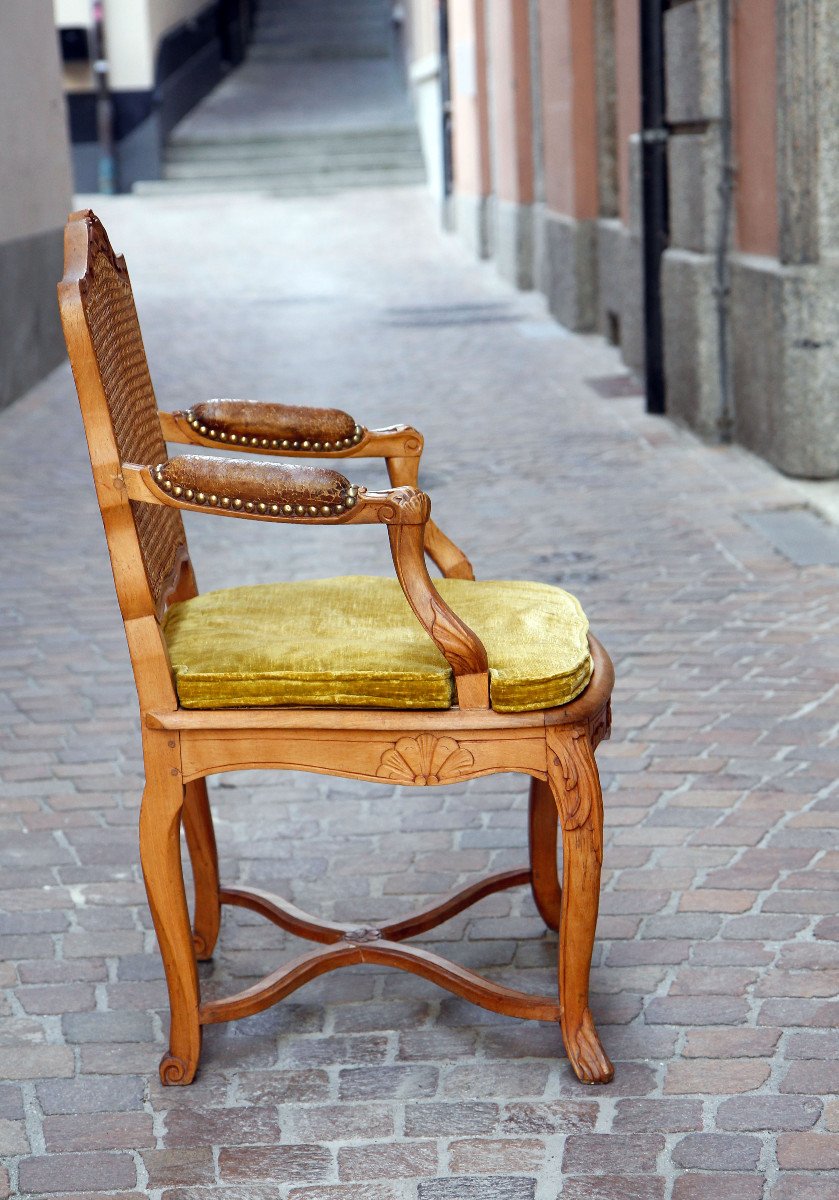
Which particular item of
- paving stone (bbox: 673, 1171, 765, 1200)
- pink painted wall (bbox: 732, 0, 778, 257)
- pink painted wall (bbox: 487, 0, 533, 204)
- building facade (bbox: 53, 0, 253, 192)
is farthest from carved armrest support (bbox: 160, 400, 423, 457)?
building facade (bbox: 53, 0, 253, 192)

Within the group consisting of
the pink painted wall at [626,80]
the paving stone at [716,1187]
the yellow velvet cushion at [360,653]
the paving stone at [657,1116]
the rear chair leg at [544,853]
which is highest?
the pink painted wall at [626,80]

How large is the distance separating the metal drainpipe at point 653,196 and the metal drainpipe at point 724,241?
91cm

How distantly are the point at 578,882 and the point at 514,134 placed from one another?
13.7m

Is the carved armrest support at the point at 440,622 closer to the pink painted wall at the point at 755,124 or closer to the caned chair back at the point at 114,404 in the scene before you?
the caned chair back at the point at 114,404

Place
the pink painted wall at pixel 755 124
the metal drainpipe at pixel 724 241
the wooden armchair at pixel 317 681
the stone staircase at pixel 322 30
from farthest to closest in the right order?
the stone staircase at pixel 322 30 → the metal drainpipe at pixel 724 241 → the pink painted wall at pixel 755 124 → the wooden armchair at pixel 317 681

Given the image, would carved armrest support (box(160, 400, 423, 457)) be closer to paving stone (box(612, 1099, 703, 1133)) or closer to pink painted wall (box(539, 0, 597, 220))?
paving stone (box(612, 1099, 703, 1133))

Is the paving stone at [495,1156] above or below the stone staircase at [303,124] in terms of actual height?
below

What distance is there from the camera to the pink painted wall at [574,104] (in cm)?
1203

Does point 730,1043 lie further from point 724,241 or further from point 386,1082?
point 724,241

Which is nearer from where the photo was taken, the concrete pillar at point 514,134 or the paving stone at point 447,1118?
the paving stone at point 447,1118

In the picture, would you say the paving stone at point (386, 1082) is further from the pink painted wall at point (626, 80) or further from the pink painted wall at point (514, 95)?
the pink painted wall at point (514, 95)

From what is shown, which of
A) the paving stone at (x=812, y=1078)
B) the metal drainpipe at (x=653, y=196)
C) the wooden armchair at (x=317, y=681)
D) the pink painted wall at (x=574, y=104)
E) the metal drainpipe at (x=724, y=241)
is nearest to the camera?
the wooden armchair at (x=317, y=681)

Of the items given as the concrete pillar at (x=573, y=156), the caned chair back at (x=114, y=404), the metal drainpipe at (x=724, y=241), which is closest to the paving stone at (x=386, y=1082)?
the caned chair back at (x=114, y=404)

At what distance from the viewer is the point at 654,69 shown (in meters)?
8.62
